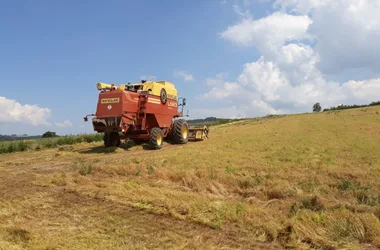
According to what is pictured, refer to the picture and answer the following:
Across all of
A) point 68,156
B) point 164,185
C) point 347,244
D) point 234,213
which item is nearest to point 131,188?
point 164,185

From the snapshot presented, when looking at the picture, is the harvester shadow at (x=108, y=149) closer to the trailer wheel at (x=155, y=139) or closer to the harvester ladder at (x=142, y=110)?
the trailer wheel at (x=155, y=139)

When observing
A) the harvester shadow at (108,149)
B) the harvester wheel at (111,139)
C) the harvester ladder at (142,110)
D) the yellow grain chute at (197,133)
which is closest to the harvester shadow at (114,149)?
the harvester shadow at (108,149)

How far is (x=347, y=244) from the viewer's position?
4234 mm

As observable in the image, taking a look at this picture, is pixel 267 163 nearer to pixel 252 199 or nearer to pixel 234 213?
pixel 252 199

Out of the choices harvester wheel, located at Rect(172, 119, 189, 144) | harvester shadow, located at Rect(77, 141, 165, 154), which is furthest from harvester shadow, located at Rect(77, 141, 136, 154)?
harvester wheel, located at Rect(172, 119, 189, 144)

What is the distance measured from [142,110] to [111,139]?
2.65 meters

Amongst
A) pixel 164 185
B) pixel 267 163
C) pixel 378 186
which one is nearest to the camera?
pixel 378 186

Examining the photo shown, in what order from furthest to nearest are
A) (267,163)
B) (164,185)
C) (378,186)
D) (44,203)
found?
1. (267,163)
2. (164,185)
3. (378,186)
4. (44,203)

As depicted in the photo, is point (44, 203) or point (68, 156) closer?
point (44, 203)

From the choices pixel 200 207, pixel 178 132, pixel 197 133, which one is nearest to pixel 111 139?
pixel 178 132

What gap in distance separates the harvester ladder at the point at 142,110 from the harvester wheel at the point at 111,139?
6.50 feet

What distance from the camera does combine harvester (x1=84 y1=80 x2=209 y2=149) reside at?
15.2 m

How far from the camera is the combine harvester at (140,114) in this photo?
15.2 meters

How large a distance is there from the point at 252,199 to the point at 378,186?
9.95 feet
